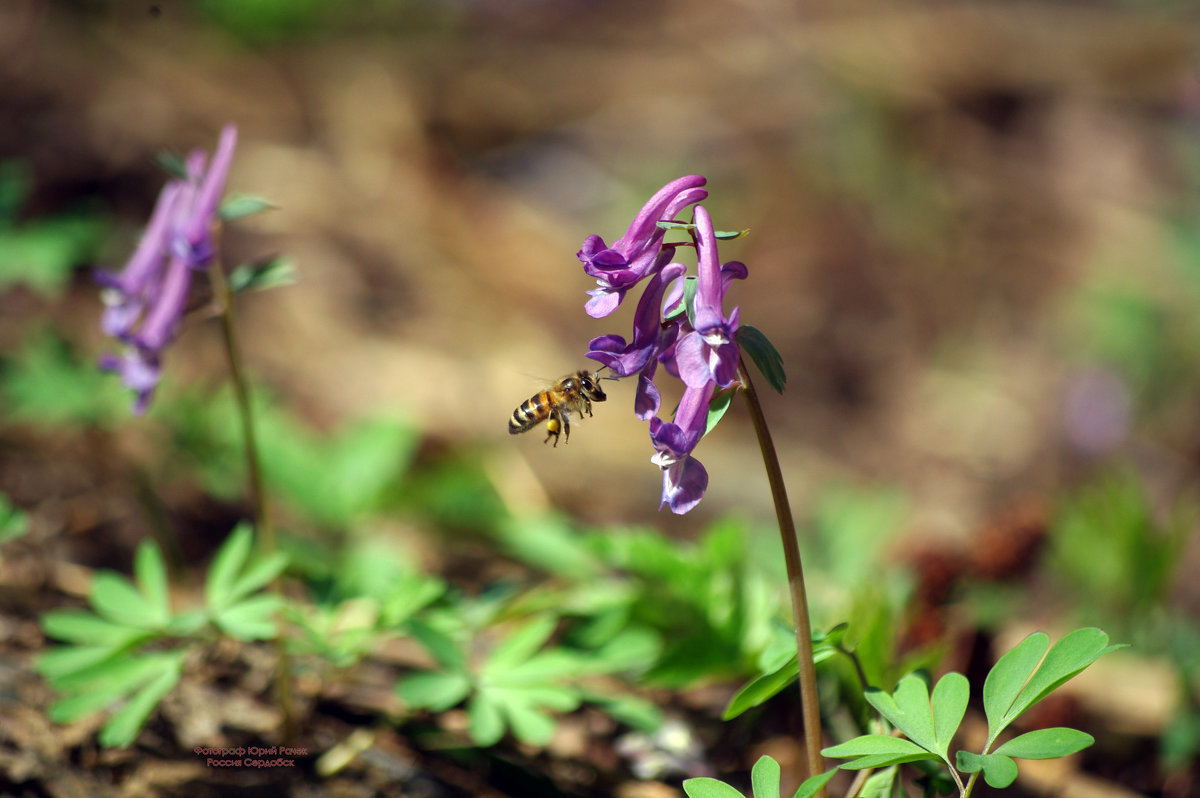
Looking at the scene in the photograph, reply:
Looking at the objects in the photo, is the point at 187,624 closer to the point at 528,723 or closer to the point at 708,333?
the point at 528,723

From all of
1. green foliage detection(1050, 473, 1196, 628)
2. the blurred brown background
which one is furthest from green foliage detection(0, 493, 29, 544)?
green foliage detection(1050, 473, 1196, 628)

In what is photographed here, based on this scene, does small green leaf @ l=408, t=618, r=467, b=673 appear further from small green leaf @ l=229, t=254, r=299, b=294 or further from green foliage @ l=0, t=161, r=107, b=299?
green foliage @ l=0, t=161, r=107, b=299

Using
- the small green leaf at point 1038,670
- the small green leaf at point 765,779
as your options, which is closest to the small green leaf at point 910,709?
the small green leaf at point 1038,670

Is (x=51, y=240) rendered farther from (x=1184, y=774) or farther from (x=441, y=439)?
(x=1184, y=774)

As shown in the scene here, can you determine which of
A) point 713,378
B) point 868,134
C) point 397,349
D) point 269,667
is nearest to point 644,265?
point 713,378

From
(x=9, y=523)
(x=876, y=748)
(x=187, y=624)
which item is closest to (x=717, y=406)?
(x=876, y=748)

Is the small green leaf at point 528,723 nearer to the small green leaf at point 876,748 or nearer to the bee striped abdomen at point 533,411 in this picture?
the small green leaf at point 876,748
